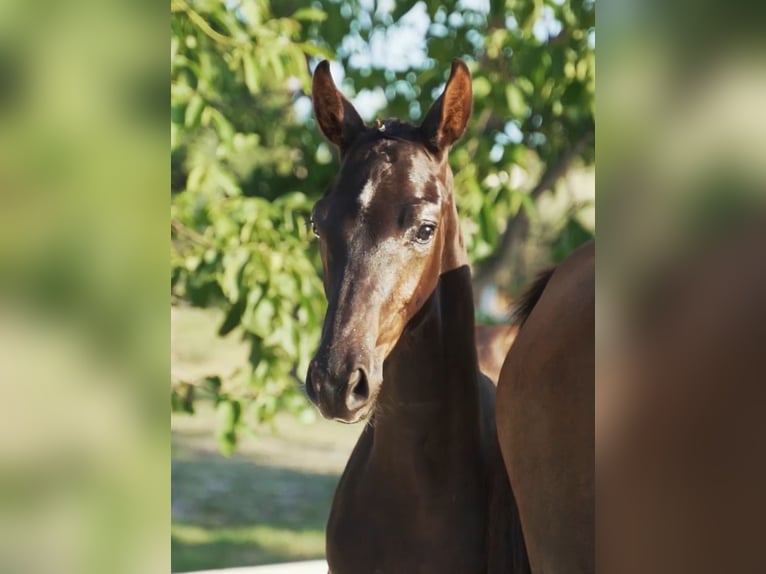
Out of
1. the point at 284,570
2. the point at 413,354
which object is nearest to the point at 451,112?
the point at 413,354

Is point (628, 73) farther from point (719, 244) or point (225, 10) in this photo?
point (225, 10)

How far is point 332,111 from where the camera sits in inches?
107

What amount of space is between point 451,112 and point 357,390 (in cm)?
86

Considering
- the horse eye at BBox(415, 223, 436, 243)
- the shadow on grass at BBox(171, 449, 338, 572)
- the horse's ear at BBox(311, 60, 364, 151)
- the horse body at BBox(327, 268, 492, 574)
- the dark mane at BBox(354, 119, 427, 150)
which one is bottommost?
the shadow on grass at BBox(171, 449, 338, 572)

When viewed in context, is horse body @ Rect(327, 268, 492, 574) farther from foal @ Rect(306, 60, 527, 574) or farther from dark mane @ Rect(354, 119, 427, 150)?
dark mane @ Rect(354, 119, 427, 150)

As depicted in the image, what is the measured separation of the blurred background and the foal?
0.65 metres

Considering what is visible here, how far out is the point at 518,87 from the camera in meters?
4.30

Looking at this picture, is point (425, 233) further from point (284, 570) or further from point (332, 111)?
point (284, 570)

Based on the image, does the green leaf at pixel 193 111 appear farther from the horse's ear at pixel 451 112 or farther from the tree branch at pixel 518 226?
the tree branch at pixel 518 226

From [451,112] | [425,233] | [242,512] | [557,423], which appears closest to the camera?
[557,423]

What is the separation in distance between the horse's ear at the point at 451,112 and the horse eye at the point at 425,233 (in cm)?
30

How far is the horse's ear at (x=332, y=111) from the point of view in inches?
106

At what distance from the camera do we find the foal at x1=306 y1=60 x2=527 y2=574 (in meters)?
2.37

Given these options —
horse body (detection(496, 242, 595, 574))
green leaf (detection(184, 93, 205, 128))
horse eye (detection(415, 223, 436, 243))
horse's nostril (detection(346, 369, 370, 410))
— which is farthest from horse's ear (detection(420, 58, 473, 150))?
green leaf (detection(184, 93, 205, 128))
